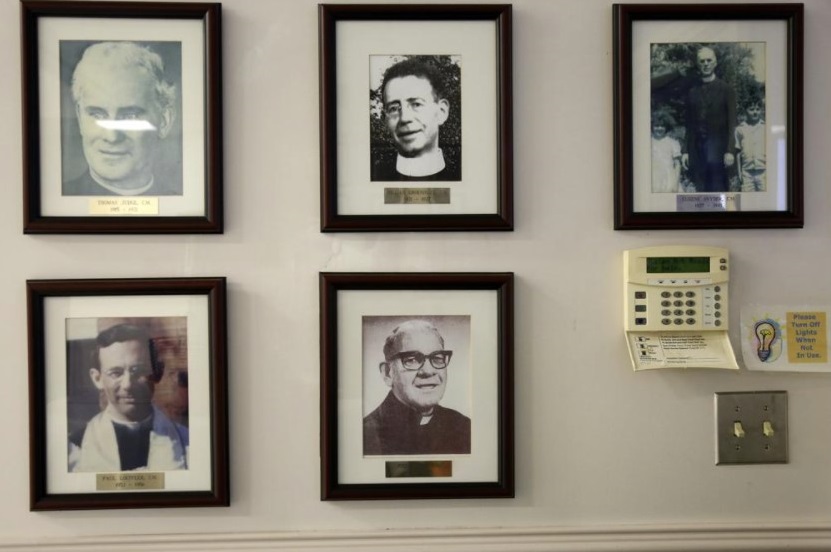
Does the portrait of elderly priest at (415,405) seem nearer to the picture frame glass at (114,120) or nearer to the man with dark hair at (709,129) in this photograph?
the picture frame glass at (114,120)

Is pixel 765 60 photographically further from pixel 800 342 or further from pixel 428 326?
pixel 428 326

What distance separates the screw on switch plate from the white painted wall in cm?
2

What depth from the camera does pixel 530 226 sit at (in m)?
1.19

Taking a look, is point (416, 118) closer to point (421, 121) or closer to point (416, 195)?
point (421, 121)

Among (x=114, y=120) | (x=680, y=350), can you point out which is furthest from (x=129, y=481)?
(x=680, y=350)

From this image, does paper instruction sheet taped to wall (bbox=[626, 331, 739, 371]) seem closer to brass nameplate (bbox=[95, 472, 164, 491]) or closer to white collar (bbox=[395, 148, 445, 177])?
white collar (bbox=[395, 148, 445, 177])

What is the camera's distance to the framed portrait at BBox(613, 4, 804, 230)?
1178mm

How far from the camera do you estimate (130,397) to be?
1.17 meters

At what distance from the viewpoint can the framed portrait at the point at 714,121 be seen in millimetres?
1178

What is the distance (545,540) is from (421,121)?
0.72 m

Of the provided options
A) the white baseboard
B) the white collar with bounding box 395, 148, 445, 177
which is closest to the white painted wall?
the white baseboard

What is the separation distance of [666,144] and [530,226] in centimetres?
26

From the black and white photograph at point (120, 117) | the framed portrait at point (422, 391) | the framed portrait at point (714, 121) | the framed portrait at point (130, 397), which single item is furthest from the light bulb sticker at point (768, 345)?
the black and white photograph at point (120, 117)

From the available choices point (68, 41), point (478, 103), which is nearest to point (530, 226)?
point (478, 103)
